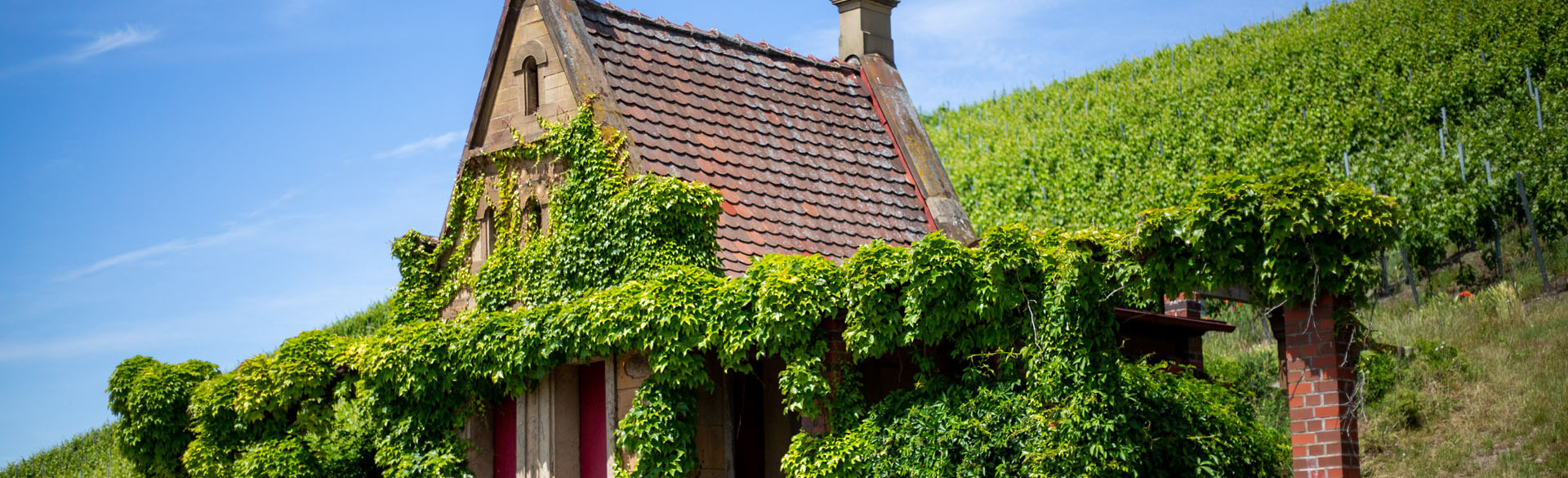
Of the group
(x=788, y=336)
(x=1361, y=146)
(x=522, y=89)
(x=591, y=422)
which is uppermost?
(x=1361, y=146)

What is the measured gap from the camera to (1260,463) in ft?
33.3

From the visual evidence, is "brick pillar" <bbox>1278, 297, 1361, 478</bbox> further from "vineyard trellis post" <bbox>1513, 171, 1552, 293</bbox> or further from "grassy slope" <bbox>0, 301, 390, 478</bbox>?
"grassy slope" <bbox>0, 301, 390, 478</bbox>

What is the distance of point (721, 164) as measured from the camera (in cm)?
1309

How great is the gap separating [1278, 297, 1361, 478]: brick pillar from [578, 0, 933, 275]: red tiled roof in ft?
17.2

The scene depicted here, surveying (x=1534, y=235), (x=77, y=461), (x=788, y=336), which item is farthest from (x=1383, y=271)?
(x=77, y=461)

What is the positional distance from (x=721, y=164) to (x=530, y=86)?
7.49 feet

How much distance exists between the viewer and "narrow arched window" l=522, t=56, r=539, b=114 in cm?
1323

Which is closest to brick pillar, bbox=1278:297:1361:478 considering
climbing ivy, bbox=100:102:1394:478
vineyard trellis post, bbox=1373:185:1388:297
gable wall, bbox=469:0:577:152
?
climbing ivy, bbox=100:102:1394:478

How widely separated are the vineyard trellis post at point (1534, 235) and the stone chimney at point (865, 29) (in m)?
10.9

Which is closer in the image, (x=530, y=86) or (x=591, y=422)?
A: (x=591, y=422)

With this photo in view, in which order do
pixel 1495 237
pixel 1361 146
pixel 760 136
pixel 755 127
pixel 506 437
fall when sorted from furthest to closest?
pixel 1361 146 → pixel 1495 237 → pixel 755 127 → pixel 760 136 → pixel 506 437

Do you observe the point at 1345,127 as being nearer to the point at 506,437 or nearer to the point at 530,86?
the point at 530,86

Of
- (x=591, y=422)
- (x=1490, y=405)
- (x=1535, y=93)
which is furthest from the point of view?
(x=1535, y=93)

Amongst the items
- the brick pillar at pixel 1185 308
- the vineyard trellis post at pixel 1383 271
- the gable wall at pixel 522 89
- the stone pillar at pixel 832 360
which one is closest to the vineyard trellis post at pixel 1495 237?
the vineyard trellis post at pixel 1383 271
